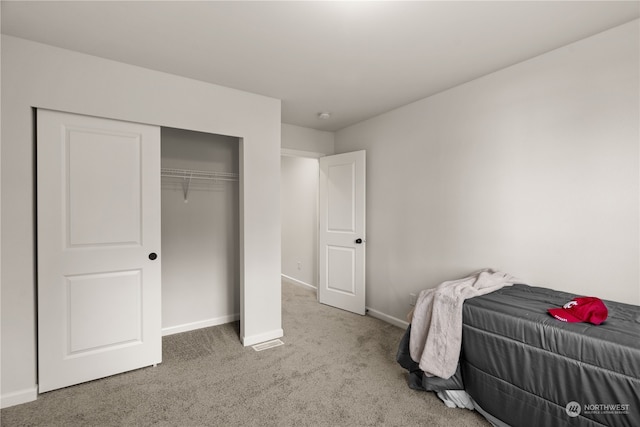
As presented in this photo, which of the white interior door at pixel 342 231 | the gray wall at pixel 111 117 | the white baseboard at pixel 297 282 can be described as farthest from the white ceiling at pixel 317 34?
the white baseboard at pixel 297 282

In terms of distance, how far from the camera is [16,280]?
2131mm

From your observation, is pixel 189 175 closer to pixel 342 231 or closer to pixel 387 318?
pixel 342 231

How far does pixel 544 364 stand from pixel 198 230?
3.29 meters

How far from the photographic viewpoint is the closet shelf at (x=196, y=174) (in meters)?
3.31

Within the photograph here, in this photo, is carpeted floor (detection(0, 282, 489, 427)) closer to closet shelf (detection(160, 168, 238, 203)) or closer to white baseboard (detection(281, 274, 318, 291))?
closet shelf (detection(160, 168, 238, 203))

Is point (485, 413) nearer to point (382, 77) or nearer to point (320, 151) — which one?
point (382, 77)

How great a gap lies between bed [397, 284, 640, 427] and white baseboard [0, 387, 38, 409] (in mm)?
2739

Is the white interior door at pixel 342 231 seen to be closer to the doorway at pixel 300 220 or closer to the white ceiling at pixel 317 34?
the doorway at pixel 300 220

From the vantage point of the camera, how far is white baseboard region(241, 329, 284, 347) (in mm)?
3078

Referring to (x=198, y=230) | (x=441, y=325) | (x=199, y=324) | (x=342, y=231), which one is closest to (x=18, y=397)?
(x=199, y=324)

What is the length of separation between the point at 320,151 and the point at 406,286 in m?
2.24

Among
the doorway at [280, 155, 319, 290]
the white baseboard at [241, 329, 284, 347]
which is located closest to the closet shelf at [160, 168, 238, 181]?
the doorway at [280, 155, 319, 290]

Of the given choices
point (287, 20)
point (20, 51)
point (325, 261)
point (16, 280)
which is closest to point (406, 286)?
point (325, 261)

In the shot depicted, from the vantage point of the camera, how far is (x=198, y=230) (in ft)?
11.7
